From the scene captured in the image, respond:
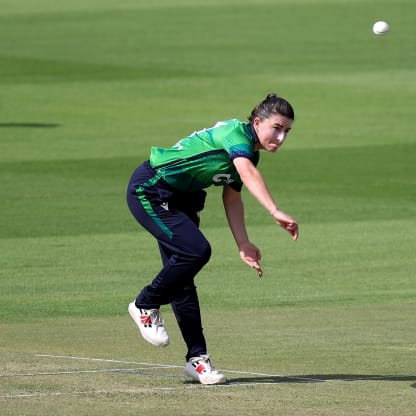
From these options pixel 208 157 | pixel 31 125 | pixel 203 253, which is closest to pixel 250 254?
pixel 203 253

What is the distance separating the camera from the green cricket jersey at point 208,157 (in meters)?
10.3

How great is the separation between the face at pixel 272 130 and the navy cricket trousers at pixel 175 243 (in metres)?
0.66

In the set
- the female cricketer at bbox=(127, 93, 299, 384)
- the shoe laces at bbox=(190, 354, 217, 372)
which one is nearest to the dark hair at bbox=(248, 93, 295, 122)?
the female cricketer at bbox=(127, 93, 299, 384)

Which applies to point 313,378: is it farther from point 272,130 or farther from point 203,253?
point 272,130

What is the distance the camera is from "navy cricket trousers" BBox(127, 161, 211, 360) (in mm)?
10586

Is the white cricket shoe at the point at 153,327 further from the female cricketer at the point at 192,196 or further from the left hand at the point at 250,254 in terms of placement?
the left hand at the point at 250,254

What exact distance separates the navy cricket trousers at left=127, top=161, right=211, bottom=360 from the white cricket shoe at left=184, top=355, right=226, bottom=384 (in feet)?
0.27

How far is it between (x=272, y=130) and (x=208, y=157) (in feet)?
1.51

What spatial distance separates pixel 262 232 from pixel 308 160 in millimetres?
7716

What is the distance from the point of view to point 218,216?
22266mm

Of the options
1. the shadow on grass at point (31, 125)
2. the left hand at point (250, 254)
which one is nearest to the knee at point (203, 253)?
the left hand at point (250, 254)

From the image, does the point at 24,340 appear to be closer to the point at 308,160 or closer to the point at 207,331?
the point at 207,331

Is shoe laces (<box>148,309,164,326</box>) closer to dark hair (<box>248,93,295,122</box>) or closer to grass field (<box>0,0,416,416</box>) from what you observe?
grass field (<box>0,0,416,416</box>)

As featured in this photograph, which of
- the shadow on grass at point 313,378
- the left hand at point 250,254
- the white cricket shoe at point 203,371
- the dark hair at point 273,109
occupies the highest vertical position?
the dark hair at point 273,109
